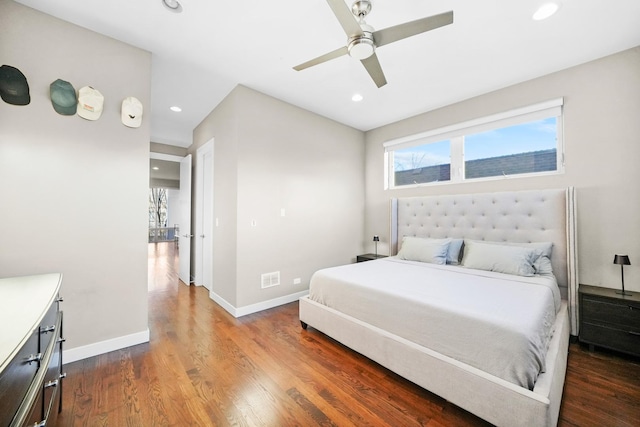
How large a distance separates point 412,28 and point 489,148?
94.8 inches

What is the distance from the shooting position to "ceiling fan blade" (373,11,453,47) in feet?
4.78

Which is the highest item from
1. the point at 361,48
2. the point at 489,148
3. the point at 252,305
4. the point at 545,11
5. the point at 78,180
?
the point at 545,11

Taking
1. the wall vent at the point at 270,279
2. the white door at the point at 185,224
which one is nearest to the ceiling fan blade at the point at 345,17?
the wall vent at the point at 270,279

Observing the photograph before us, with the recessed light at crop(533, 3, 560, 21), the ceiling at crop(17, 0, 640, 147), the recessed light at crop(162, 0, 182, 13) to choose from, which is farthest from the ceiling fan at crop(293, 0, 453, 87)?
the recessed light at crop(162, 0, 182, 13)

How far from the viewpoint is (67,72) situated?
80.8 inches

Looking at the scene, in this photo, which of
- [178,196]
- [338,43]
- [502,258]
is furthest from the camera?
[178,196]

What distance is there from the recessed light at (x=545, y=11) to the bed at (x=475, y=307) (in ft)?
5.45

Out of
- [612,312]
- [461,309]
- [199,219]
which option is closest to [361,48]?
[461,309]

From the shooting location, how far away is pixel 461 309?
164 centimetres

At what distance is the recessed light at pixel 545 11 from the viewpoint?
1867mm

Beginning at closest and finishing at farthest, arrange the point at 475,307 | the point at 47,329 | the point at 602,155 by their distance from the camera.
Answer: the point at 47,329 < the point at 475,307 < the point at 602,155

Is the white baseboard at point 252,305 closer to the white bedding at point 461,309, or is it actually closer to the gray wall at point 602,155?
the white bedding at point 461,309

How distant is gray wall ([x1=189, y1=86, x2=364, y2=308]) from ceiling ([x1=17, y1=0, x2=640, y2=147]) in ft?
1.35

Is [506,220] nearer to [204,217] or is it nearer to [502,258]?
[502,258]
